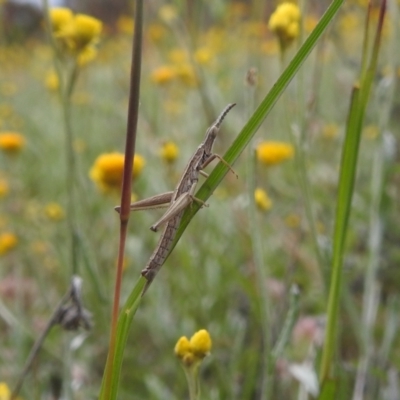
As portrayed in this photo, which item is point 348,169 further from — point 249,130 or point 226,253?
point 226,253

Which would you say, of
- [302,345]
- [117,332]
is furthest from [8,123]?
[117,332]

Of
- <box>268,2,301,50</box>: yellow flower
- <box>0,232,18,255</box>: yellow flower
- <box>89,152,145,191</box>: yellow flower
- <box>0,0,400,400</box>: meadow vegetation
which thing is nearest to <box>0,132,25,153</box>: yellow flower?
<box>0,0,400,400</box>: meadow vegetation

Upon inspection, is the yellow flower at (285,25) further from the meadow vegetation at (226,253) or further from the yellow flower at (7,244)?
the yellow flower at (7,244)

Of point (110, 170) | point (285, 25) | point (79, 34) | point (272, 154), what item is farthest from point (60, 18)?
point (272, 154)

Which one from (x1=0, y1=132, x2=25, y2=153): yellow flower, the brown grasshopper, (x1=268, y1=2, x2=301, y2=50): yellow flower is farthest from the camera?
(x1=0, y1=132, x2=25, y2=153): yellow flower

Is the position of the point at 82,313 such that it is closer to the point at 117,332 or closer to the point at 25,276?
the point at 117,332

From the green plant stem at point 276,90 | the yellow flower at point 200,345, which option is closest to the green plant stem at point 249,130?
the green plant stem at point 276,90

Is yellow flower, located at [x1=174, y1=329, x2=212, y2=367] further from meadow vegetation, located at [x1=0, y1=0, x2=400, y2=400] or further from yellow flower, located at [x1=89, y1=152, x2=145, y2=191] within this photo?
yellow flower, located at [x1=89, y1=152, x2=145, y2=191]
